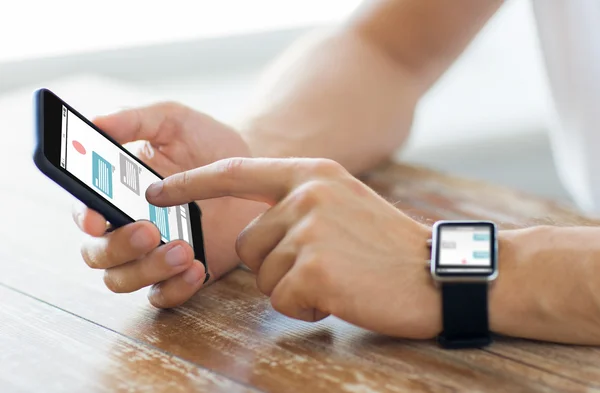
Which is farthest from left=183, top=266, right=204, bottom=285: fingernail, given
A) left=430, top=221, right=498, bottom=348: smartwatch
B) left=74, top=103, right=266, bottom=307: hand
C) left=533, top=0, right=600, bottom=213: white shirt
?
left=533, top=0, right=600, bottom=213: white shirt

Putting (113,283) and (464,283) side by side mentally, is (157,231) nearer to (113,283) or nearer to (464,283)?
(113,283)

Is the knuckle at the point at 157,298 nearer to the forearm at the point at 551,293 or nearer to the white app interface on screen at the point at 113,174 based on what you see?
the white app interface on screen at the point at 113,174

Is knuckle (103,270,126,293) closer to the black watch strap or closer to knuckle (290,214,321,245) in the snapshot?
knuckle (290,214,321,245)

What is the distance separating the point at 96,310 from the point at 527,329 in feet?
1.39

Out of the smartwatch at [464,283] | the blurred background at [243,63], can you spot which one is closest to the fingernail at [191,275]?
the smartwatch at [464,283]

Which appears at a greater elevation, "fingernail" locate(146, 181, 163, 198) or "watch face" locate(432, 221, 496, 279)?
"fingernail" locate(146, 181, 163, 198)

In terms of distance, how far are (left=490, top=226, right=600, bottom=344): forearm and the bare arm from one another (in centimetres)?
43

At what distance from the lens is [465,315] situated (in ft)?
2.48

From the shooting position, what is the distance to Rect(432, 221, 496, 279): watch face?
0.74 m

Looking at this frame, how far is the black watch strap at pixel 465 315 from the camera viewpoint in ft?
2.46

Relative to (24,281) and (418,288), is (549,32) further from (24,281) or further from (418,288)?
(24,281)

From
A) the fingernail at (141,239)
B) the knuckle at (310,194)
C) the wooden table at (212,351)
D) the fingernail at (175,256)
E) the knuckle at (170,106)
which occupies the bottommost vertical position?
the wooden table at (212,351)

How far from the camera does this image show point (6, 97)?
Answer: 153 centimetres

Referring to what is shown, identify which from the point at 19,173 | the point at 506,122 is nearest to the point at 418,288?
the point at 19,173
